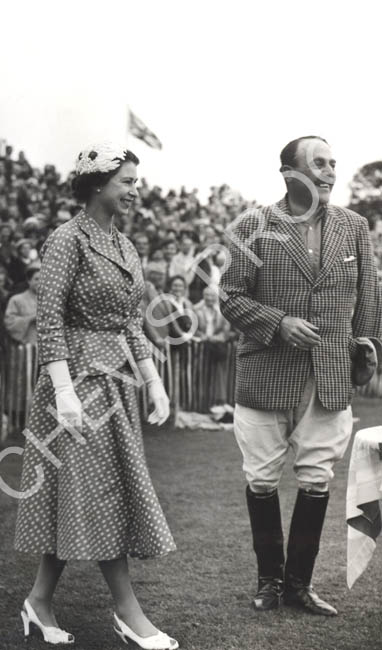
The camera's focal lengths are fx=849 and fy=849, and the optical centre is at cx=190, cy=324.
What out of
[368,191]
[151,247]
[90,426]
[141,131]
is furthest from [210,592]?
[368,191]

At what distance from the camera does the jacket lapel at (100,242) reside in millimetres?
3258

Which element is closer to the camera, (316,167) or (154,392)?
(154,392)

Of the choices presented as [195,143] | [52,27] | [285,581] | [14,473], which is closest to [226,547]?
[285,581]

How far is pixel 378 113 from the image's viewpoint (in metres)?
7.11

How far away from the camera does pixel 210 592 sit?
Result: 12.8ft

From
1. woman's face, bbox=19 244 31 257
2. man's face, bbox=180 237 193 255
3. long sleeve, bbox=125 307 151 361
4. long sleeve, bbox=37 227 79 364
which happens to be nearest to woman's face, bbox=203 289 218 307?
man's face, bbox=180 237 193 255

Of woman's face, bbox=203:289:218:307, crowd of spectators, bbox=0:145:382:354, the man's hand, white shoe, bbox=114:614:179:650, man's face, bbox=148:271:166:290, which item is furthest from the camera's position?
woman's face, bbox=203:289:218:307

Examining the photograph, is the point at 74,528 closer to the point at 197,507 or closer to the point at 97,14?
the point at 197,507

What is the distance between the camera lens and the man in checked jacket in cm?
369

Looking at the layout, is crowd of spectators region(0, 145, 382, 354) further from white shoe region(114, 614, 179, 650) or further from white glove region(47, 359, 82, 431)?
white shoe region(114, 614, 179, 650)

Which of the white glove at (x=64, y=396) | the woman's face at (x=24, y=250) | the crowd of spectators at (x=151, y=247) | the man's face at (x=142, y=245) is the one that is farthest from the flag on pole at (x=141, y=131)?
the white glove at (x=64, y=396)

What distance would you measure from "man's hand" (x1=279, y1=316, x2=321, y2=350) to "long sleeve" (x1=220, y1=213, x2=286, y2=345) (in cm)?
5

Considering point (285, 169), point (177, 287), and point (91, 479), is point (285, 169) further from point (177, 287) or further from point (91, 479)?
point (177, 287)

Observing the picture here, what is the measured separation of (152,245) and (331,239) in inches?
297
